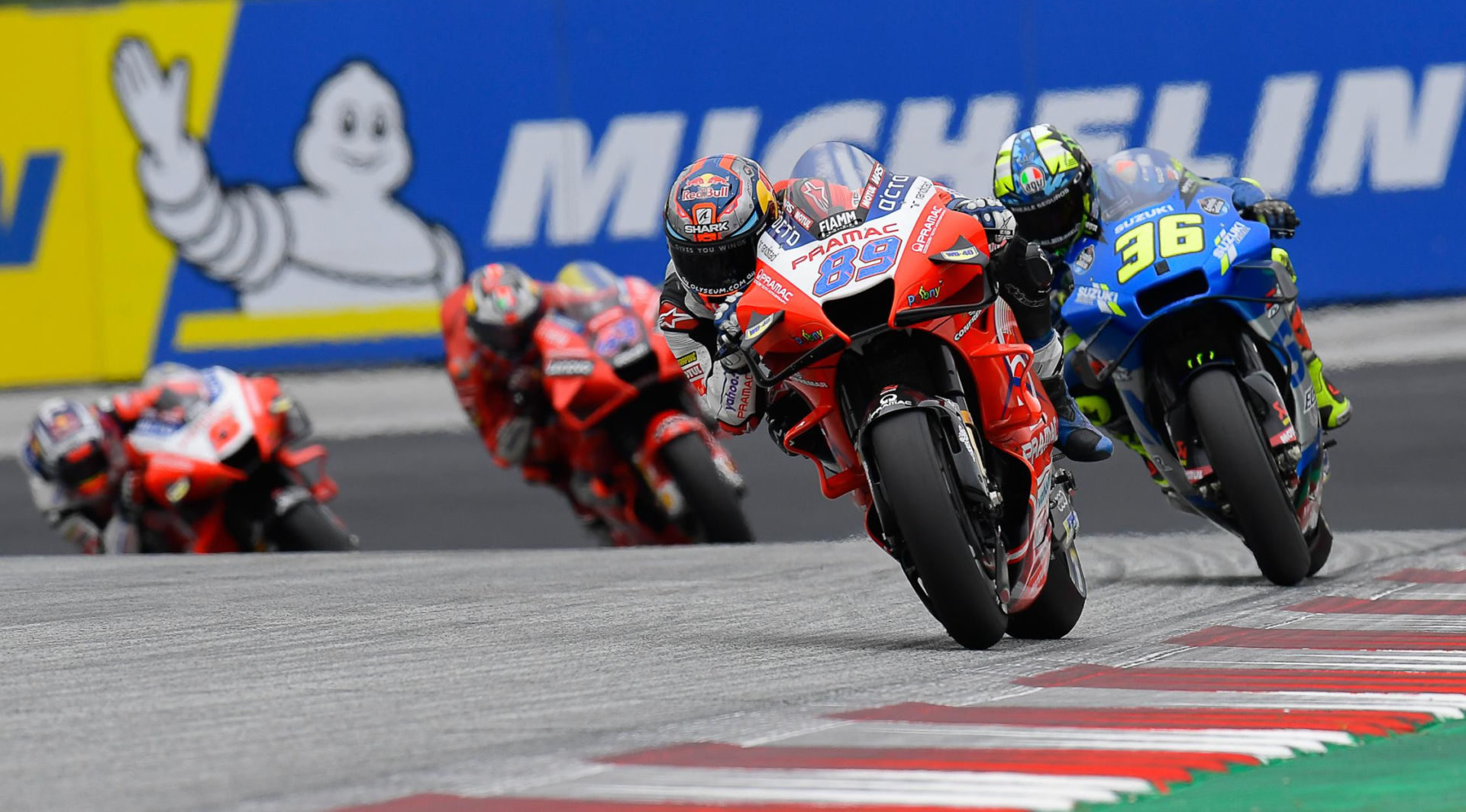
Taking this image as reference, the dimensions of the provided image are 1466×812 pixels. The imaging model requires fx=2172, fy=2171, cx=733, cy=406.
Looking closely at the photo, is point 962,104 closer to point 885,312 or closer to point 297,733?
point 885,312

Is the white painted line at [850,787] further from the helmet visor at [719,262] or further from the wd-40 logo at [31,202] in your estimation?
the wd-40 logo at [31,202]

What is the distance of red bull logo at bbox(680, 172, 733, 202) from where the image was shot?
17.7 feet

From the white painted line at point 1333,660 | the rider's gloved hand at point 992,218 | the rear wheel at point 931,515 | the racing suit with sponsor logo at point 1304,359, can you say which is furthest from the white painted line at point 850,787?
the racing suit with sponsor logo at point 1304,359

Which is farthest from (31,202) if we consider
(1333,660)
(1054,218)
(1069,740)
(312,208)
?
(1069,740)

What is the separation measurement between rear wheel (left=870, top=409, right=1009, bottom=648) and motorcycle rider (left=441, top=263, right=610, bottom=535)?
18.7 ft

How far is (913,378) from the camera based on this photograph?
527 centimetres

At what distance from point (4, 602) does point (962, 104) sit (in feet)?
22.9

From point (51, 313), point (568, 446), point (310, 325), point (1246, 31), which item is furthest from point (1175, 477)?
point (51, 313)

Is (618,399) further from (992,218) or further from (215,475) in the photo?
(992,218)

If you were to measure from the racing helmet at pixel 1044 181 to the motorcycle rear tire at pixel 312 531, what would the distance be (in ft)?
15.8

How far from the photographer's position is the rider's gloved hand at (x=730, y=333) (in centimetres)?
532

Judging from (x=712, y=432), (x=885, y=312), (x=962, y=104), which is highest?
(x=885, y=312)

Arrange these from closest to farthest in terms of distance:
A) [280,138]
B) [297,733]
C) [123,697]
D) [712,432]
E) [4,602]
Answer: [297,733] < [123,697] < [4,602] < [712,432] < [280,138]

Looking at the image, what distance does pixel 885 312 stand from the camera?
17.1ft
